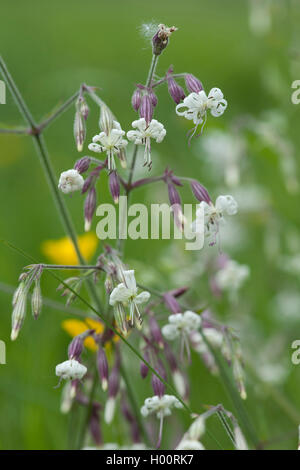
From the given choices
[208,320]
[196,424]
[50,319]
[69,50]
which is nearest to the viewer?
[196,424]

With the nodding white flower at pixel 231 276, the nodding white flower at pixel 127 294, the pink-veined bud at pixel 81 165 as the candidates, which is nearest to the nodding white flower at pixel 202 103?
the pink-veined bud at pixel 81 165

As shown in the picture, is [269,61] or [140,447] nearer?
[140,447]

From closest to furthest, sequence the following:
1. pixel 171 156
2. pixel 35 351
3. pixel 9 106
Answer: pixel 35 351, pixel 171 156, pixel 9 106

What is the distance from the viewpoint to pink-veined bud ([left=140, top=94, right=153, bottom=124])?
1.13 metres

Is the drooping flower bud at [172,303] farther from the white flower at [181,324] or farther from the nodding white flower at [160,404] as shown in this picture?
the nodding white flower at [160,404]

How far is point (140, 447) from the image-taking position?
1.42 metres

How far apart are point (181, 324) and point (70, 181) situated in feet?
1.22

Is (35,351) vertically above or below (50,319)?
below

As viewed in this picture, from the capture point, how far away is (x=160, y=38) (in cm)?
116

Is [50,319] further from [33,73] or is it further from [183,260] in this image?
[33,73]

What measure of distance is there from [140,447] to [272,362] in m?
0.87

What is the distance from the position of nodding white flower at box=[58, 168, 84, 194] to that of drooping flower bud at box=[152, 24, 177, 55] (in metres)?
0.28

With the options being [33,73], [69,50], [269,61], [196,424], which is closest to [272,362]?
[196,424]

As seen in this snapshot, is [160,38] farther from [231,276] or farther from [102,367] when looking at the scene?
[231,276]
